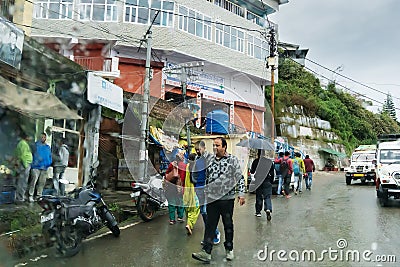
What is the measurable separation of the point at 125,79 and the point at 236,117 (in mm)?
9071

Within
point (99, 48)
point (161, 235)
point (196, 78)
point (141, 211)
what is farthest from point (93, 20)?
point (161, 235)

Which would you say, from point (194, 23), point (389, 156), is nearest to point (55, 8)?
point (194, 23)

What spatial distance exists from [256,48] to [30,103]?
2299 centimetres

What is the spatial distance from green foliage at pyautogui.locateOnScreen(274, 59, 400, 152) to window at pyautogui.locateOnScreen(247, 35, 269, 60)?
796 cm

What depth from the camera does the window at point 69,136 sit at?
453 inches

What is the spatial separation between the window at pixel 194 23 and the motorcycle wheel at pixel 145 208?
1621 centimetres

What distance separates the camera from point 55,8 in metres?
21.5

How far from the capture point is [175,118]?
1255 centimetres

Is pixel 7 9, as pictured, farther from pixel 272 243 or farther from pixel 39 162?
pixel 272 243

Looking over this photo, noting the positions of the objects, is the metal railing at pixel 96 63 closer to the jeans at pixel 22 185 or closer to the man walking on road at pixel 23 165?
the man walking on road at pixel 23 165

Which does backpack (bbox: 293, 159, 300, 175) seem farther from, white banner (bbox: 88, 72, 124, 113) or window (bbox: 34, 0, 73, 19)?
window (bbox: 34, 0, 73, 19)

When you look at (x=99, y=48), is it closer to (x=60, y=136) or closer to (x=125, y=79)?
(x=125, y=79)

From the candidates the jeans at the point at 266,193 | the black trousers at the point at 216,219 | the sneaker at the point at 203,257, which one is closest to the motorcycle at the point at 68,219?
the sneaker at the point at 203,257

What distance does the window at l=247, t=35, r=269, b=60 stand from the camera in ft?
93.1
